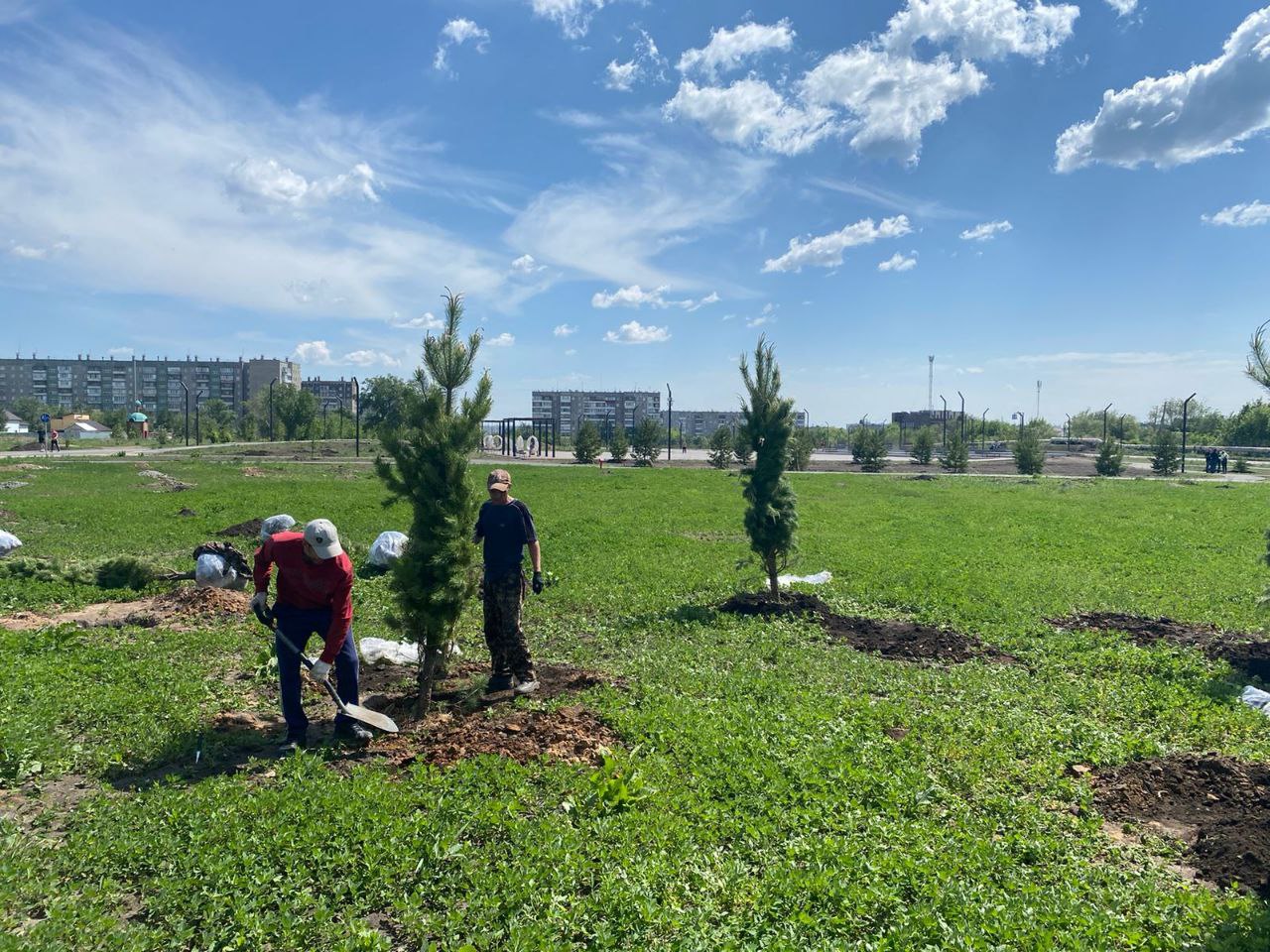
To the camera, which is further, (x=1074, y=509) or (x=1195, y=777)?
(x=1074, y=509)

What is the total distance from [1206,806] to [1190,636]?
561 centimetres

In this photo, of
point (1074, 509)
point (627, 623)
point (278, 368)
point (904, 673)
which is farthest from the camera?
point (278, 368)

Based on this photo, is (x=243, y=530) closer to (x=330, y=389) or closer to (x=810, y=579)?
(x=810, y=579)

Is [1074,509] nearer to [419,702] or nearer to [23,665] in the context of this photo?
[419,702]

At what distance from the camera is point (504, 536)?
725 centimetres

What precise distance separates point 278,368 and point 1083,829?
16280 cm

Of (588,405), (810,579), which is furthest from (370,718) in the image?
(588,405)

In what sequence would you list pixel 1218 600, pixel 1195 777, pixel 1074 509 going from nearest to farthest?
pixel 1195 777
pixel 1218 600
pixel 1074 509

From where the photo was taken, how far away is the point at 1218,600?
37.9 feet

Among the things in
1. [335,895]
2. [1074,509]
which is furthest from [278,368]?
[335,895]

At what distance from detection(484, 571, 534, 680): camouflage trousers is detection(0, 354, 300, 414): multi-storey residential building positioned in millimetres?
152634

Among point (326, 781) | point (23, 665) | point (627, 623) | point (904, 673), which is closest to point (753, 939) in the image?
point (326, 781)

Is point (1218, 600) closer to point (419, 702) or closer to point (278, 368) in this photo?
point (419, 702)

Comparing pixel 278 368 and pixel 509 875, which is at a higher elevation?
pixel 278 368
